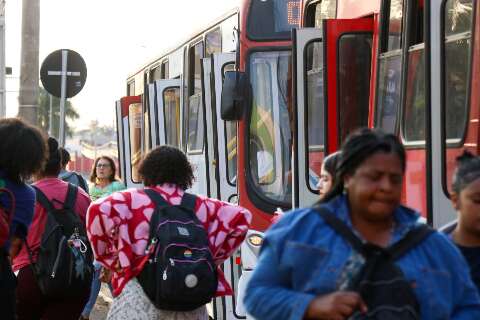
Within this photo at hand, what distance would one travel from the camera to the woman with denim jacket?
12.3 feet

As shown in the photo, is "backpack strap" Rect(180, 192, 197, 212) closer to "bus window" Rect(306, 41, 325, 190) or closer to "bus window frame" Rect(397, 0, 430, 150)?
"bus window frame" Rect(397, 0, 430, 150)

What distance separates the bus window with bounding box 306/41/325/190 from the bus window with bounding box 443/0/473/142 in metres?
2.33

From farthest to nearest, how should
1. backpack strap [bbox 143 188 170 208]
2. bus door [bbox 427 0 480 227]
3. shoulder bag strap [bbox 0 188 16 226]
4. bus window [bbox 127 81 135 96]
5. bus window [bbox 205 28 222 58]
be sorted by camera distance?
bus window [bbox 127 81 135 96] < bus window [bbox 205 28 222 58] < backpack strap [bbox 143 188 170 208] < bus door [bbox 427 0 480 227] < shoulder bag strap [bbox 0 188 16 226]

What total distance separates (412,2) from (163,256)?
1.94 metres

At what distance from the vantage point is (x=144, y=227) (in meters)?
6.29

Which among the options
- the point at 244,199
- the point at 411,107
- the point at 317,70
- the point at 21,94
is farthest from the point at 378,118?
the point at 21,94

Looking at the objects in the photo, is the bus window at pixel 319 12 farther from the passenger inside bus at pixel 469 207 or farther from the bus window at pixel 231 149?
the passenger inside bus at pixel 469 207

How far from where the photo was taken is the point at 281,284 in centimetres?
381

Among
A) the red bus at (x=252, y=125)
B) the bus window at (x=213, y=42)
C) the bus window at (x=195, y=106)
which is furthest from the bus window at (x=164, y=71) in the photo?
the red bus at (x=252, y=125)

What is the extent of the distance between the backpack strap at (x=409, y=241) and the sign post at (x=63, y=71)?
35.1 feet

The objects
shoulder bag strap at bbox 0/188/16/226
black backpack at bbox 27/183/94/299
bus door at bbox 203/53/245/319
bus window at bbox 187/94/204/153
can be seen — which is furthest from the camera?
bus window at bbox 187/94/204/153

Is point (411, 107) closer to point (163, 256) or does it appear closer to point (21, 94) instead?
point (163, 256)

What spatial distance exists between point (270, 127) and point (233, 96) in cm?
52

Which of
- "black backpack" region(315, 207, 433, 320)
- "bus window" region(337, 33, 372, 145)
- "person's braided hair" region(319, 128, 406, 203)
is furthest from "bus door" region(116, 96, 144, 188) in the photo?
"black backpack" region(315, 207, 433, 320)
